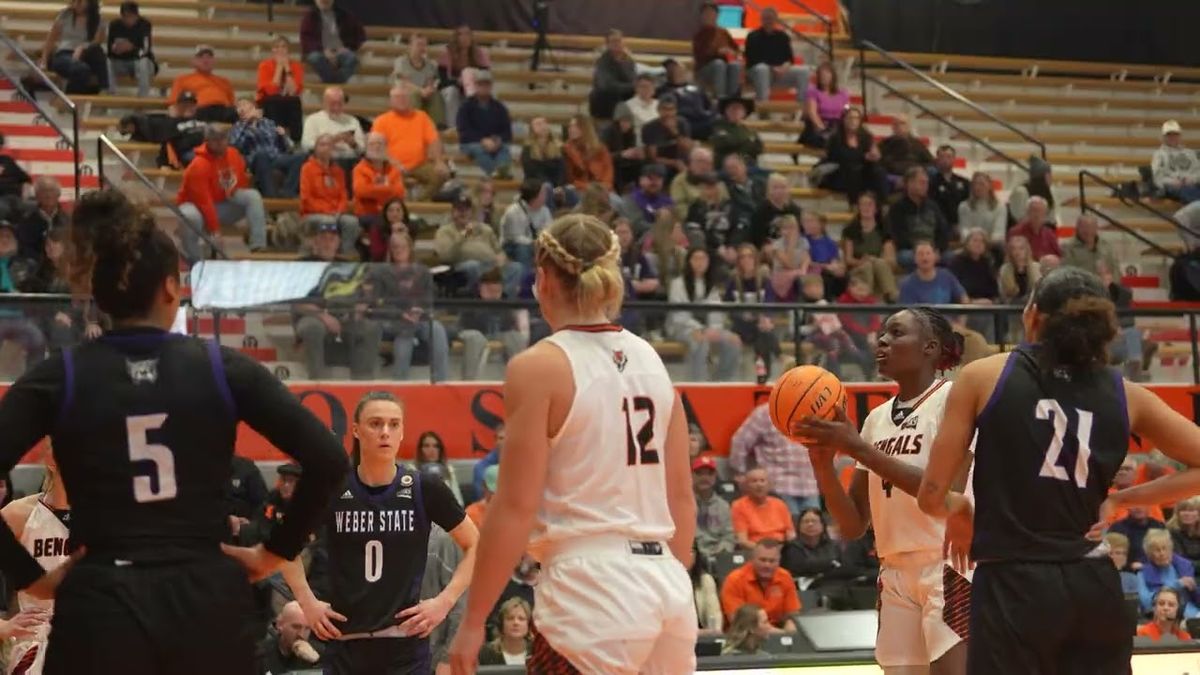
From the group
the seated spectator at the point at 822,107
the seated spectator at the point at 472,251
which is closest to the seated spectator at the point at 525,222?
the seated spectator at the point at 472,251

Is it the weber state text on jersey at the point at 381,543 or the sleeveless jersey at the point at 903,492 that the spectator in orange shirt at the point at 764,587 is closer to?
the weber state text on jersey at the point at 381,543

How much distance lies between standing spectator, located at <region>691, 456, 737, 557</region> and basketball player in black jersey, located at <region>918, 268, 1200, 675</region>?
7878mm

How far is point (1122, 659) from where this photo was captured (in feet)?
15.4

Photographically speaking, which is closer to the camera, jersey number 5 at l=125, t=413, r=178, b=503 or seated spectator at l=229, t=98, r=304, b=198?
jersey number 5 at l=125, t=413, r=178, b=503

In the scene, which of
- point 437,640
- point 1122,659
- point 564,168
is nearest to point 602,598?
point 1122,659

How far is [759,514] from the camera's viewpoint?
1295cm

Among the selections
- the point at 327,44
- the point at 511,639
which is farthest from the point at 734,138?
the point at 511,639

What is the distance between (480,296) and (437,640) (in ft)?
18.7

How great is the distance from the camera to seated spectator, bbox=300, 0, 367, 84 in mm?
18484

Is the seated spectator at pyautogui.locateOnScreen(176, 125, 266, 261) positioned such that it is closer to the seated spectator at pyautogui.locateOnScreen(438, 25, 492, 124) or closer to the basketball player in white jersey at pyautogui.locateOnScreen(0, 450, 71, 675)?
the seated spectator at pyautogui.locateOnScreen(438, 25, 492, 124)

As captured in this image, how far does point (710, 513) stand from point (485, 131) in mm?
6390

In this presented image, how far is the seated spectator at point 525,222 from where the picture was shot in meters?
15.1

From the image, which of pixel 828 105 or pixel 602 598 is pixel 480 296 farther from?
pixel 602 598

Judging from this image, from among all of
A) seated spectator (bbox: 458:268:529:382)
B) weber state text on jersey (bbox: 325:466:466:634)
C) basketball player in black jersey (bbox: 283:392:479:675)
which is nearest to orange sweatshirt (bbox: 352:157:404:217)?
seated spectator (bbox: 458:268:529:382)
